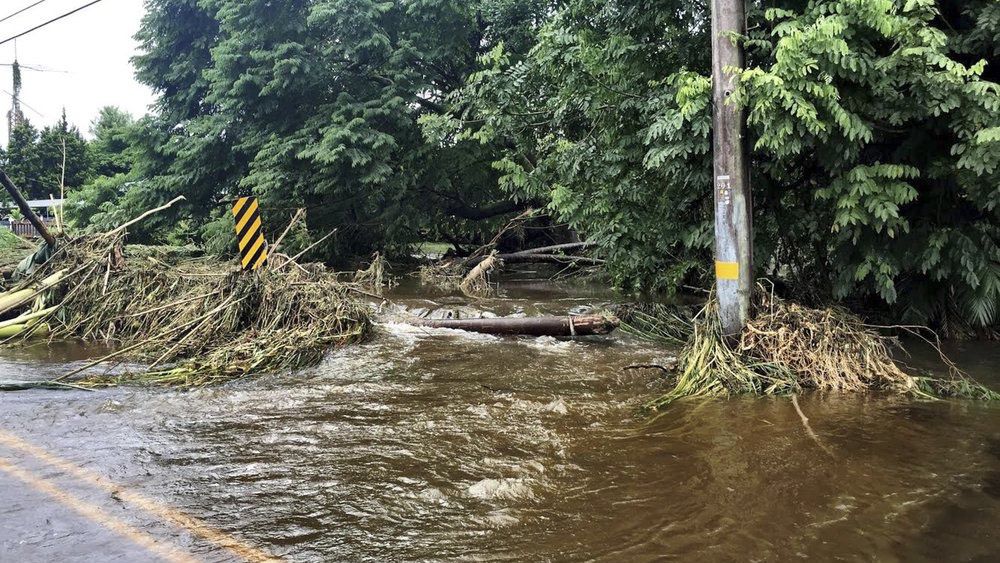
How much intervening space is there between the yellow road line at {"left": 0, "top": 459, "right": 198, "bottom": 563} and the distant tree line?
570 cm

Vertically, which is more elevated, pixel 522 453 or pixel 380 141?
pixel 380 141

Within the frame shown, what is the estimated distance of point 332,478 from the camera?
4.23 metres

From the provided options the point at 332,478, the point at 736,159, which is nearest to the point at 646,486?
the point at 332,478

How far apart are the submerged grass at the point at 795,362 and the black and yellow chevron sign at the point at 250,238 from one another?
17.4 ft

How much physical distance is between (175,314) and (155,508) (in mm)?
5426

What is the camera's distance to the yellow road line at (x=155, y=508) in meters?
3.27

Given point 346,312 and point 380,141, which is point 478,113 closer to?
point 380,141

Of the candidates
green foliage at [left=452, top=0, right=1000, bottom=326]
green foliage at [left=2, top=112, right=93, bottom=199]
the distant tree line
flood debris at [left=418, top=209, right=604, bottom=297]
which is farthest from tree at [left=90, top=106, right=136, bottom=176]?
green foliage at [left=452, top=0, right=1000, bottom=326]

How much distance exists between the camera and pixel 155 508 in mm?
3758

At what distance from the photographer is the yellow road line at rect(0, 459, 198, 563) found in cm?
323

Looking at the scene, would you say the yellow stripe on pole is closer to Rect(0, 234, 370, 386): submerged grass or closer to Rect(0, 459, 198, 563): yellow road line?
Rect(0, 234, 370, 386): submerged grass

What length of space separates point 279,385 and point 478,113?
7.90 m

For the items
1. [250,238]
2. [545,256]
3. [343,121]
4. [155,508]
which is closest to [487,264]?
[545,256]

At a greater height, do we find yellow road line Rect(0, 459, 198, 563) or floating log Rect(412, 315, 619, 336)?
floating log Rect(412, 315, 619, 336)
